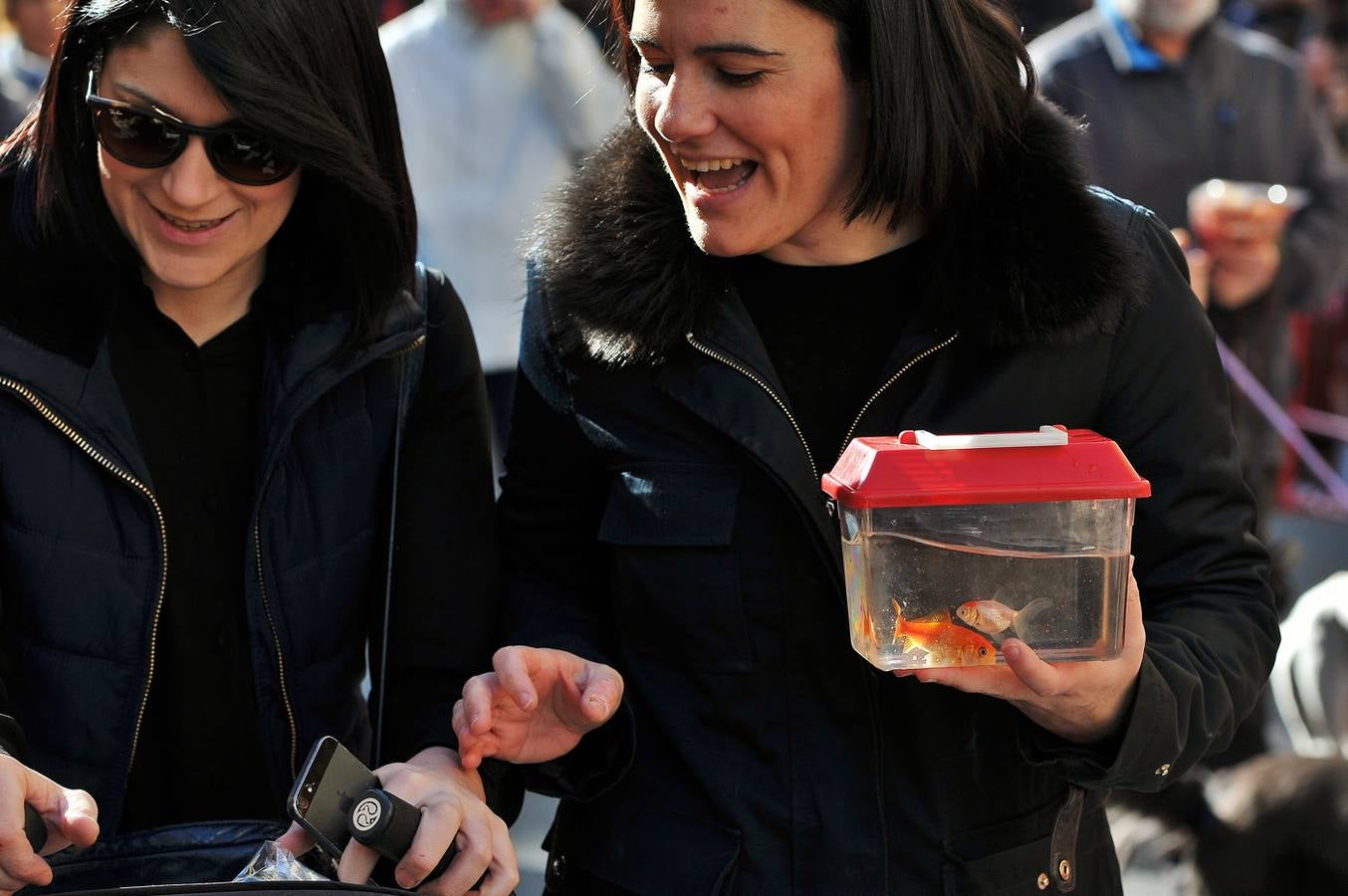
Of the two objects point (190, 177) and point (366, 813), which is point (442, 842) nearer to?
point (366, 813)

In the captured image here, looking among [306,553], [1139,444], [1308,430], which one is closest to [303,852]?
[306,553]

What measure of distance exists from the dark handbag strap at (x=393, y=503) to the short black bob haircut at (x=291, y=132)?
78 mm

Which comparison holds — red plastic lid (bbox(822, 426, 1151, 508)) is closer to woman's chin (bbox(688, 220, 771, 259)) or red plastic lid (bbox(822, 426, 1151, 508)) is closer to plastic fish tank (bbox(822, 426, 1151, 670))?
plastic fish tank (bbox(822, 426, 1151, 670))

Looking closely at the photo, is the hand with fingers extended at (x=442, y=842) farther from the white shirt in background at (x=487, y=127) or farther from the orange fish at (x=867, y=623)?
the white shirt in background at (x=487, y=127)

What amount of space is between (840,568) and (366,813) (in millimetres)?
642

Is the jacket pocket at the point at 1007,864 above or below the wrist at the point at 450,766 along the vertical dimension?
below

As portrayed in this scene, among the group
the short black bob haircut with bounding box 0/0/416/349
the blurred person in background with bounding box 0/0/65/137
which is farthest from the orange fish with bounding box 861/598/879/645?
the blurred person in background with bounding box 0/0/65/137

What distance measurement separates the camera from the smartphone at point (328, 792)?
1.94 meters

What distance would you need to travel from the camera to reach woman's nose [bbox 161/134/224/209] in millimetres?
2332

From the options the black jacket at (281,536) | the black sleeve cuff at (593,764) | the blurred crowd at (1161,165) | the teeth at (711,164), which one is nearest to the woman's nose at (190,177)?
the black jacket at (281,536)

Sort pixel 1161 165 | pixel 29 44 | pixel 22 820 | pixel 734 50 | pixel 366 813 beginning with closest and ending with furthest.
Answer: pixel 22 820 < pixel 366 813 < pixel 734 50 < pixel 1161 165 < pixel 29 44

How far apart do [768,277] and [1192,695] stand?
30.0 inches

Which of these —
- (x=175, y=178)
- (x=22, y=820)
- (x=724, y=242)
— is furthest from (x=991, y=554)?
(x=175, y=178)

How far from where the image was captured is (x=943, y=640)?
1940mm
